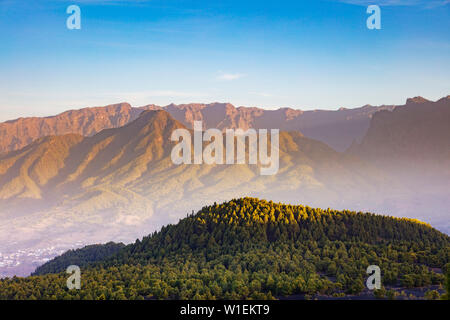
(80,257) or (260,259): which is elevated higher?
(260,259)

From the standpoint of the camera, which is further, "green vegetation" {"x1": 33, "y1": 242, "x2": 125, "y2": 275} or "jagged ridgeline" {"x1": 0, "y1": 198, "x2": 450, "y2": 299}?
"green vegetation" {"x1": 33, "y1": 242, "x2": 125, "y2": 275}

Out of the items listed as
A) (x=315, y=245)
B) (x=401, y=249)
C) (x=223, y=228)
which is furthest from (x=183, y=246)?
(x=401, y=249)

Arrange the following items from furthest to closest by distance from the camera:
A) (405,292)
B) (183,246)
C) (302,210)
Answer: (302,210) < (183,246) < (405,292)

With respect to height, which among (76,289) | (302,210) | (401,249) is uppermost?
(302,210)

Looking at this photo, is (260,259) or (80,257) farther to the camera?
(80,257)
